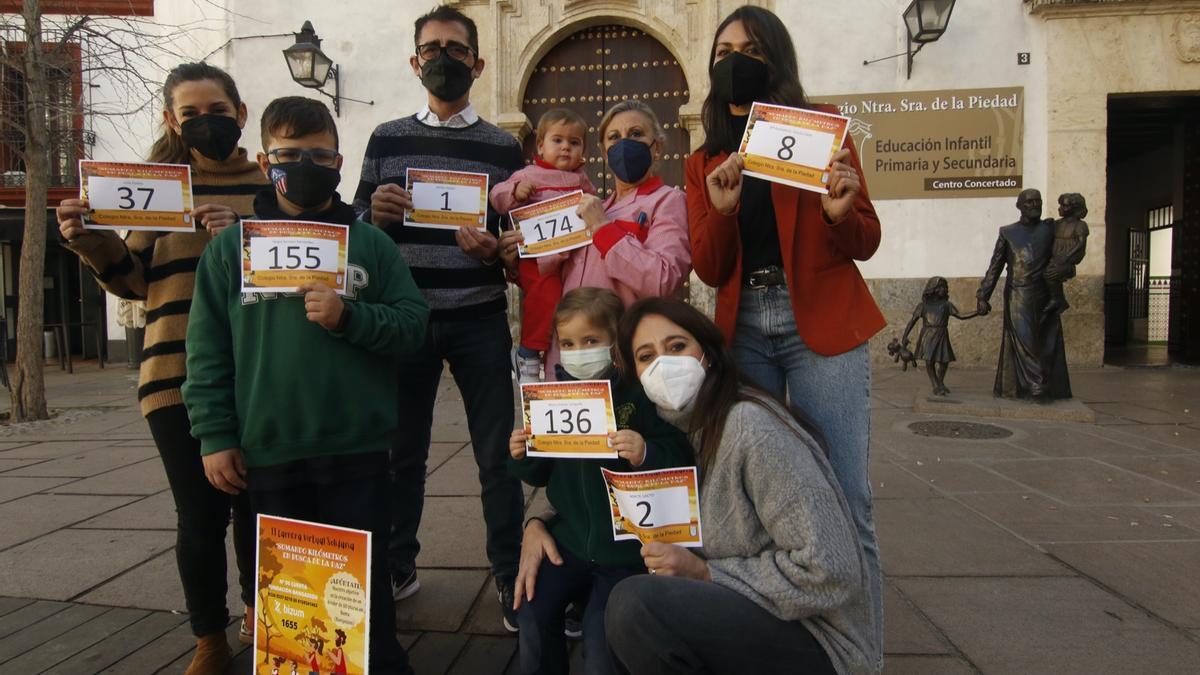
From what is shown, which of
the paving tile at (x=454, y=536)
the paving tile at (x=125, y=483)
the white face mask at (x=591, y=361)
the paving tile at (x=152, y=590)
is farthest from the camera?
the paving tile at (x=125, y=483)

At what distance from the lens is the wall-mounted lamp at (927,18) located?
807cm

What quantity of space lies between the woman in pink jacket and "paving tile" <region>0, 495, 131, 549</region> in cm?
307

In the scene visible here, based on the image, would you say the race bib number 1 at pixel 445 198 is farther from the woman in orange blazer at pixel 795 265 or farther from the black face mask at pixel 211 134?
the woman in orange blazer at pixel 795 265

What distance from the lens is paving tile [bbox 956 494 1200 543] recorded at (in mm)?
3350

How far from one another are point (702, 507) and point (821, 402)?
20.5 inches

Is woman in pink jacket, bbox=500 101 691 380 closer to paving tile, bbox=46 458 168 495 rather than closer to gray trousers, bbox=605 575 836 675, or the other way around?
gray trousers, bbox=605 575 836 675

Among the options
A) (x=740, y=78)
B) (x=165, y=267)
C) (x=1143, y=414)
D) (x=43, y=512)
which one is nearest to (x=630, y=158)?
(x=740, y=78)

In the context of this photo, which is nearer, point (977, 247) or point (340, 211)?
point (340, 211)

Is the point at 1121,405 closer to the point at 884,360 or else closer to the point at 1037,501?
the point at 884,360

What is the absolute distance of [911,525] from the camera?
3555mm

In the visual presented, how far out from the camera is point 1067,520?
3.56m

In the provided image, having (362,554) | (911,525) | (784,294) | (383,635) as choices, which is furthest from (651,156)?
(911,525)

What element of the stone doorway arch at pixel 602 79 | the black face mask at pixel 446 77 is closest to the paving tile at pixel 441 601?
the black face mask at pixel 446 77

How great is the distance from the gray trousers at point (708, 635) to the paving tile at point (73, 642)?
200 cm
